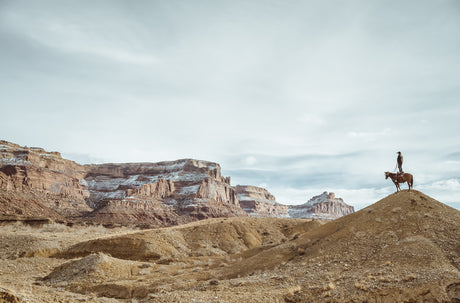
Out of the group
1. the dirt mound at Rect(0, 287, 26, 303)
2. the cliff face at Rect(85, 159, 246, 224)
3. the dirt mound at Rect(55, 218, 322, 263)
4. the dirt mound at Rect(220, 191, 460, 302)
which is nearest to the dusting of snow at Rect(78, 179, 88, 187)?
the cliff face at Rect(85, 159, 246, 224)

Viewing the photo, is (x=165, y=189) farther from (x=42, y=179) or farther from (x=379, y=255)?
(x=379, y=255)

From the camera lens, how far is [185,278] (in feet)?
69.3

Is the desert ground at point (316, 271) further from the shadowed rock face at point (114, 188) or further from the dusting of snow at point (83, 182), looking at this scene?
the dusting of snow at point (83, 182)

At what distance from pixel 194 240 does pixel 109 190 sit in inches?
5239

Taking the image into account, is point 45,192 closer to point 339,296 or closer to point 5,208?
point 5,208

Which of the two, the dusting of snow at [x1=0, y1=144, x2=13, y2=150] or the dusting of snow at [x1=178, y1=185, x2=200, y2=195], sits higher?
the dusting of snow at [x1=0, y1=144, x2=13, y2=150]

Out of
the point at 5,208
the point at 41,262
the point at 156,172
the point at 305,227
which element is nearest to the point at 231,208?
the point at 156,172

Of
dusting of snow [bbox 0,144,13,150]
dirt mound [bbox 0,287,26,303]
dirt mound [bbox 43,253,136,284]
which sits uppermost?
dusting of snow [bbox 0,144,13,150]

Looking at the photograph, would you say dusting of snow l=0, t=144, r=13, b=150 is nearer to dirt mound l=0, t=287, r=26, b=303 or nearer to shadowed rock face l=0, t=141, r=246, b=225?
shadowed rock face l=0, t=141, r=246, b=225

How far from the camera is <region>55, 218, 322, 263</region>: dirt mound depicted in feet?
114

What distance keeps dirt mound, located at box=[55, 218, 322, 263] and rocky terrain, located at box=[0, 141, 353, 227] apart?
4808 cm

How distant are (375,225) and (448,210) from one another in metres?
5.07

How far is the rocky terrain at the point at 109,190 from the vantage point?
98.1 meters

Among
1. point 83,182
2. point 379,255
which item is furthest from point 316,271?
point 83,182
